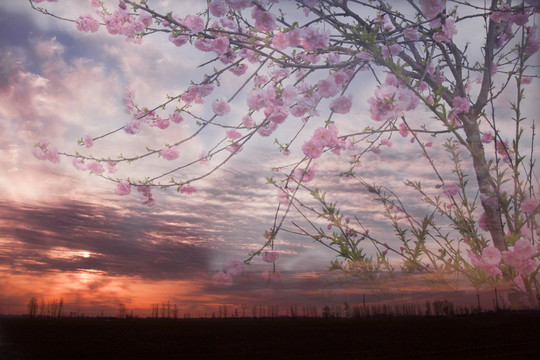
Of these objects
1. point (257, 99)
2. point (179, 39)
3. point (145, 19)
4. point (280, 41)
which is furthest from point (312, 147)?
point (145, 19)

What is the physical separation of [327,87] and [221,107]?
0.53 meters

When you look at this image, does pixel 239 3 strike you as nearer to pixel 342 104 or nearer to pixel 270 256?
pixel 342 104

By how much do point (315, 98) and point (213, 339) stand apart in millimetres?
1200

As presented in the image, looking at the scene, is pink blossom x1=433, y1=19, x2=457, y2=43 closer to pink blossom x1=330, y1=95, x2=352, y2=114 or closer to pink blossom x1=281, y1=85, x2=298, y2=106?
pink blossom x1=330, y1=95, x2=352, y2=114

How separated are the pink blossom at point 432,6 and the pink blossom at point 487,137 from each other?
0.70 meters

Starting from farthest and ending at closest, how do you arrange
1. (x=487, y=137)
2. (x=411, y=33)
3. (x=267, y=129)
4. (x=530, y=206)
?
(x=267, y=129), (x=487, y=137), (x=411, y=33), (x=530, y=206)

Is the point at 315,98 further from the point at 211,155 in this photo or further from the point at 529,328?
the point at 529,328

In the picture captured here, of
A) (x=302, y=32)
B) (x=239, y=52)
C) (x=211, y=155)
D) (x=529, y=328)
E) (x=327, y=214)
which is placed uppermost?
(x=239, y=52)

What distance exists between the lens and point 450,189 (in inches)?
73.6

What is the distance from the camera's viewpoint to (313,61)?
1.91m

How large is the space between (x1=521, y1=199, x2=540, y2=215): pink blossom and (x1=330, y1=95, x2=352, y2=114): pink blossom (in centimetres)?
89

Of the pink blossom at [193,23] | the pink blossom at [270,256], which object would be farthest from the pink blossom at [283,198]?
the pink blossom at [193,23]

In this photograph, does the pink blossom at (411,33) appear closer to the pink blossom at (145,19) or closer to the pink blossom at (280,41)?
the pink blossom at (280,41)

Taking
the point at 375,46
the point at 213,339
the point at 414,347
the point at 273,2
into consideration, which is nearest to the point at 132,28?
the point at 273,2
